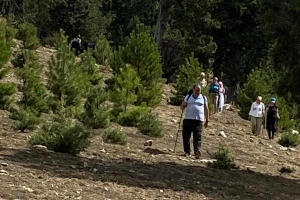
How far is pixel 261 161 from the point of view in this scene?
1551 centimetres

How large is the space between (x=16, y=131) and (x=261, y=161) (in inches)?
223

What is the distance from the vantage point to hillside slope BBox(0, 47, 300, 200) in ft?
28.3

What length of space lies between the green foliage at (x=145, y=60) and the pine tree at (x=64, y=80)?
479cm

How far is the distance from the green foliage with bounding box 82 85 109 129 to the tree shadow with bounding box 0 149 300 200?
288cm

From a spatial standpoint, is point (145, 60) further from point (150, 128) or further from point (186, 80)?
point (150, 128)

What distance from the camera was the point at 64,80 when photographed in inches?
640

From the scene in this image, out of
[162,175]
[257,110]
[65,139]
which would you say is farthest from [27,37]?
[162,175]

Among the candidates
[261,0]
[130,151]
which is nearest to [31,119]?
→ [130,151]

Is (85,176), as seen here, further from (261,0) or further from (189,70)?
(189,70)

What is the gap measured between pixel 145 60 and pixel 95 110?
22.6ft

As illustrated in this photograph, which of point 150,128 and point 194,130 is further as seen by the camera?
point 150,128

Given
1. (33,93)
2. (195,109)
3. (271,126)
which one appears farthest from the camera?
(271,126)

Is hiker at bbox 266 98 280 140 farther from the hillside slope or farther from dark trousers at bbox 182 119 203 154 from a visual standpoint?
dark trousers at bbox 182 119 203 154

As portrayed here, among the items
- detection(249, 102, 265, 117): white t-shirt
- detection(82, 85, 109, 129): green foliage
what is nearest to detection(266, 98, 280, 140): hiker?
detection(249, 102, 265, 117): white t-shirt
